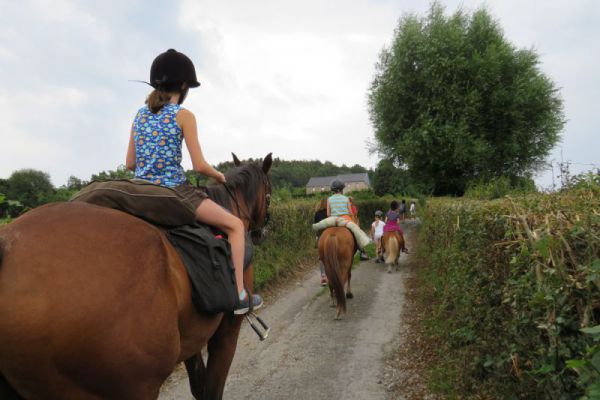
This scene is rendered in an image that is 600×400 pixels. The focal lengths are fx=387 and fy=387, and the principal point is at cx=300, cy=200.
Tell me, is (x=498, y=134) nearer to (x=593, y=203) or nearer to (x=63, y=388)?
(x=593, y=203)

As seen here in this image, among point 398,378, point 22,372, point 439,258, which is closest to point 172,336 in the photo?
point 22,372

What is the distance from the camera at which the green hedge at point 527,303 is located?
2.02m

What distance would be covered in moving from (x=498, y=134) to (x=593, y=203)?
2102cm

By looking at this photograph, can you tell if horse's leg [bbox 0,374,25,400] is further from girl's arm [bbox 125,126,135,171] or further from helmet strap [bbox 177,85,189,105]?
helmet strap [bbox 177,85,189,105]

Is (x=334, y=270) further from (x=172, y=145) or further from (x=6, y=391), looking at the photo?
(x=6, y=391)

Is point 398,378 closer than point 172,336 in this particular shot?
No

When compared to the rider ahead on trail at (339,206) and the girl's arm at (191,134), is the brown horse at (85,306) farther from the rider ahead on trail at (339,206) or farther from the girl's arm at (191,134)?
the rider ahead on trail at (339,206)

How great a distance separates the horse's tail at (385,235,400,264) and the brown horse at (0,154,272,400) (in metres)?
11.1

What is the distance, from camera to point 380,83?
2447 centimetres

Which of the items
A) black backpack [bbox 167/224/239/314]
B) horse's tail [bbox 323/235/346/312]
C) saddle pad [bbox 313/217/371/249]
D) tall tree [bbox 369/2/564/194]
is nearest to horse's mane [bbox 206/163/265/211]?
black backpack [bbox 167/224/239/314]

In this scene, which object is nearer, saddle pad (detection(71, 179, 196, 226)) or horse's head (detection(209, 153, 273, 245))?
saddle pad (detection(71, 179, 196, 226))

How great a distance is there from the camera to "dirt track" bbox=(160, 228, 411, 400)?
4.75 meters

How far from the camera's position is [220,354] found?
338 cm

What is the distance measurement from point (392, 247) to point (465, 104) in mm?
11440
